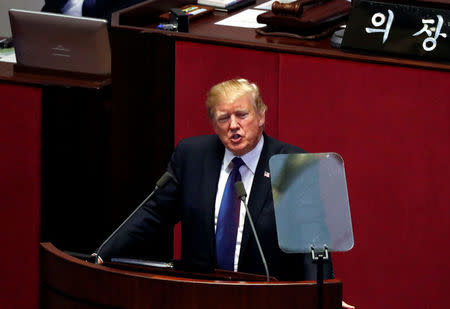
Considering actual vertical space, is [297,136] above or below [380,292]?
above

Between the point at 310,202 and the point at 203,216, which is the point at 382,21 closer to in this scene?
the point at 203,216

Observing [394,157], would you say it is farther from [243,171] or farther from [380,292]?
[243,171]

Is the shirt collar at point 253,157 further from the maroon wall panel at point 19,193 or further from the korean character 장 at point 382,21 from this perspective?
the maroon wall panel at point 19,193

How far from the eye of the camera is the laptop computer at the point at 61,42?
443 cm

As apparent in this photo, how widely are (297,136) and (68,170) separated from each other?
3.40 feet

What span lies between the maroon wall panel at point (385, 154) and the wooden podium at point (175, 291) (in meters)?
1.33

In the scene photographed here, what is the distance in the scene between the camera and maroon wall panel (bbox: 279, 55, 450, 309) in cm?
400

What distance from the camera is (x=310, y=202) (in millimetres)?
2877

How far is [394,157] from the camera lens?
4.08 meters

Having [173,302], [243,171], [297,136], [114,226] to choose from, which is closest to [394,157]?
[297,136]

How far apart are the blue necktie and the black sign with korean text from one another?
2.85ft

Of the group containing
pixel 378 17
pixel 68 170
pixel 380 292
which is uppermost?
pixel 378 17

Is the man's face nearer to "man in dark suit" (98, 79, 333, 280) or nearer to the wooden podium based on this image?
"man in dark suit" (98, 79, 333, 280)

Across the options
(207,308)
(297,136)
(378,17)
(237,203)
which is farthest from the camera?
(297,136)
